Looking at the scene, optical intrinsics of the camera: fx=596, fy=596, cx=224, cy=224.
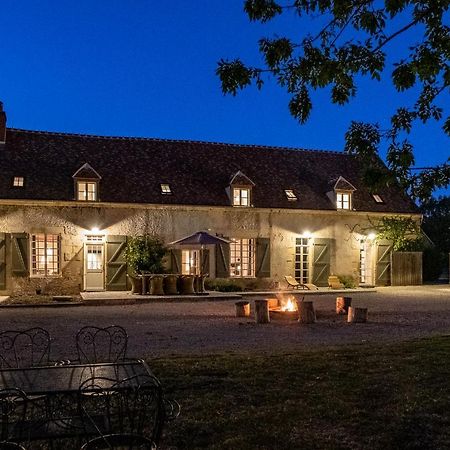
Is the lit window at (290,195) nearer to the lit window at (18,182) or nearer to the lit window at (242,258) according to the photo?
the lit window at (242,258)

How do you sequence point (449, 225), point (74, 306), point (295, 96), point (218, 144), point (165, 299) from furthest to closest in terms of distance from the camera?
point (449, 225) → point (218, 144) → point (165, 299) → point (74, 306) → point (295, 96)

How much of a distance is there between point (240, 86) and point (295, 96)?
58 cm

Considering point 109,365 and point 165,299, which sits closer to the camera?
point 109,365

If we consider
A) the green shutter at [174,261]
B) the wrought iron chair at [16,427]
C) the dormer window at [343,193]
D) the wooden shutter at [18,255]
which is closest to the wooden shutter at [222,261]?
the green shutter at [174,261]

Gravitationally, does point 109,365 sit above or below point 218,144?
below

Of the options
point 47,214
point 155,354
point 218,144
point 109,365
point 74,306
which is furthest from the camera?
point 218,144

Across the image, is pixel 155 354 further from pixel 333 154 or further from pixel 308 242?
pixel 333 154

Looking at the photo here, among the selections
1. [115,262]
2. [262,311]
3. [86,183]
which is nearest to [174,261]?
[115,262]

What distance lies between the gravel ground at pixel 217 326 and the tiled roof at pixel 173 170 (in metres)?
5.30

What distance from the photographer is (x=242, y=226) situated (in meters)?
22.0

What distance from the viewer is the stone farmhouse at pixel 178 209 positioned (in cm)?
1981

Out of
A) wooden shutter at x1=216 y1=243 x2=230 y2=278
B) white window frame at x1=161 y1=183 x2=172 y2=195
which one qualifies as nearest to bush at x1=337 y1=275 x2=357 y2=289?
wooden shutter at x1=216 y1=243 x2=230 y2=278

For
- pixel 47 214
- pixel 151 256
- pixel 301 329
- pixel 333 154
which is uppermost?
pixel 333 154

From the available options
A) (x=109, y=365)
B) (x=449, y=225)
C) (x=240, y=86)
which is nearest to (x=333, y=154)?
(x=449, y=225)
